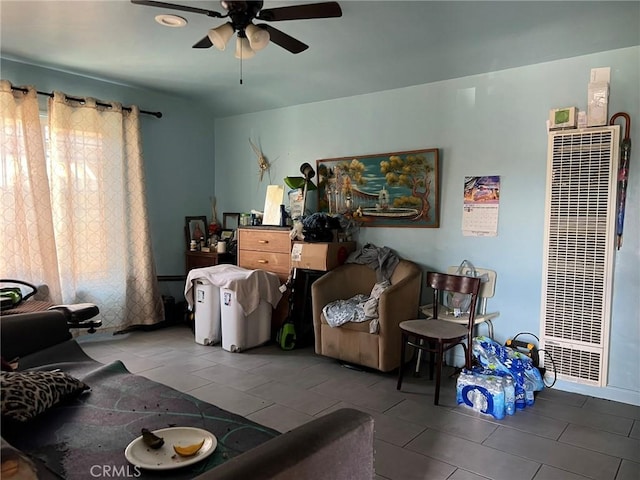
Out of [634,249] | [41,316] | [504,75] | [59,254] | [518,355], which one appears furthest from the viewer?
[59,254]

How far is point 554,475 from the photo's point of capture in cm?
226

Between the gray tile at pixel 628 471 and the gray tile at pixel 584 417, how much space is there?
0.36m

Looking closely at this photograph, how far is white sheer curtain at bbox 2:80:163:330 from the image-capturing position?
13.8 feet

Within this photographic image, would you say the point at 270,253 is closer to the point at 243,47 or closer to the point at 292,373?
the point at 292,373

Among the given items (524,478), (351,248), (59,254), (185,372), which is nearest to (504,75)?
(351,248)

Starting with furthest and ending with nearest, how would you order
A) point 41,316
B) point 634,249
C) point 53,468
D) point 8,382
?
point 634,249, point 41,316, point 8,382, point 53,468

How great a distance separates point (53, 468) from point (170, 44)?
3.01 m

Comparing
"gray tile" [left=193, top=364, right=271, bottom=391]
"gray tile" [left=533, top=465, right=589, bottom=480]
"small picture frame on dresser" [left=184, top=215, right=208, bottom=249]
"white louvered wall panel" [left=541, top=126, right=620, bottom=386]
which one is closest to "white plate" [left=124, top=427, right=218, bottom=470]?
"gray tile" [left=533, top=465, right=589, bottom=480]

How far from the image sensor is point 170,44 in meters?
3.38

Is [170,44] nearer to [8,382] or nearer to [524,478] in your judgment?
[8,382]

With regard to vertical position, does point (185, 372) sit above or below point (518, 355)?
below

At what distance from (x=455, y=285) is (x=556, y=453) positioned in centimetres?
140

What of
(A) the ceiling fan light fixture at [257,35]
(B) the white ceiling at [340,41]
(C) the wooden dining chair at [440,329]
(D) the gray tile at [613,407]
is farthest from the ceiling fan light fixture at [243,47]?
(D) the gray tile at [613,407]

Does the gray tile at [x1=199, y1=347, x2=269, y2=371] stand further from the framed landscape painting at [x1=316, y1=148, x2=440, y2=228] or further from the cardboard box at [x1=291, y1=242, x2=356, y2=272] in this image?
the framed landscape painting at [x1=316, y1=148, x2=440, y2=228]
